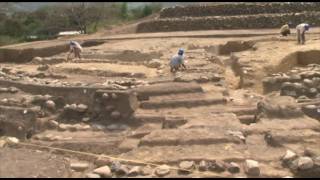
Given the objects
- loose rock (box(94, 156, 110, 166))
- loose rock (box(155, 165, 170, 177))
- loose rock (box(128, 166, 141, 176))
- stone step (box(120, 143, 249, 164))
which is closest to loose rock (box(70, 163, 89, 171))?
loose rock (box(94, 156, 110, 166))

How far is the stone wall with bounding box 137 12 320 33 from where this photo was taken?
76.1 ft

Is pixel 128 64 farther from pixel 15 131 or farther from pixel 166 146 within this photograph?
pixel 166 146

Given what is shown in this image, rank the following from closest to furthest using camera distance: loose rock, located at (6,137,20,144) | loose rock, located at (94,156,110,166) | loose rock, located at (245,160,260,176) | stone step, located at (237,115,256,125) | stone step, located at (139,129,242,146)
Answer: loose rock, located at (245,160,260,176)
loose rock, located at (94,156,110,166)
stone step, located at (139,129,242,146)
loose rock, located at (6,137,20,144)
stone step, located at (237,115,256,125)

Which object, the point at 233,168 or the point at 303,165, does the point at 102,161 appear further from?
the point at 303,165

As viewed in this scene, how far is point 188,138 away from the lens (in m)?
6.90

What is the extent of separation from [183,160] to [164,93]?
12.0 feet

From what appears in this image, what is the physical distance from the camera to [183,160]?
6.34 m

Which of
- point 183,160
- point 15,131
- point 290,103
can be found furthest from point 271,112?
point 15,131

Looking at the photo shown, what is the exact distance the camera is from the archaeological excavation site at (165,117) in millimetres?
6316

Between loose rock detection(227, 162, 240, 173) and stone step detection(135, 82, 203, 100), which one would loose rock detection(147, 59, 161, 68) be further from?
loose rock detection(227, 162, 240, 173)

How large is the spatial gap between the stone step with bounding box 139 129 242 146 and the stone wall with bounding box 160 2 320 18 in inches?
754

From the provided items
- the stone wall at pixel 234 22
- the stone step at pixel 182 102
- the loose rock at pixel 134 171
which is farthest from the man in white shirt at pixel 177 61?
the stone wall at pixel 234 22

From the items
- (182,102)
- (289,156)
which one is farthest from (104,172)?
(182,102)

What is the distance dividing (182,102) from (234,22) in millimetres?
14897
